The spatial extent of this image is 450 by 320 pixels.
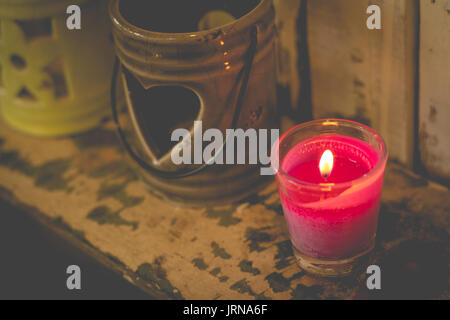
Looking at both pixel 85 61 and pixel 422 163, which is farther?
pixel 85 61

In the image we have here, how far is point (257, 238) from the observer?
2.69ft

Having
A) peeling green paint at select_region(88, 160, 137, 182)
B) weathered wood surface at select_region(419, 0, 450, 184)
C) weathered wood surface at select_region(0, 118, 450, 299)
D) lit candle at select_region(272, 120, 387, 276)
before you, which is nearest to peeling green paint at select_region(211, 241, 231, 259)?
weathered wood surface at select_region(0, 118, 450, 299)

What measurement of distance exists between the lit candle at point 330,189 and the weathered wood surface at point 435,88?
0.14 m

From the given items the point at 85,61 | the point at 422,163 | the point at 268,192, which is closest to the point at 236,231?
the point at 268,192

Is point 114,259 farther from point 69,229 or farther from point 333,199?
point 333,199

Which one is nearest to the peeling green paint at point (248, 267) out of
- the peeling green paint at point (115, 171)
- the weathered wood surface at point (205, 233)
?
the weathered wood surface at point (205, 233)

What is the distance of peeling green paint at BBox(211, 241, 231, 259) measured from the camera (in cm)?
80

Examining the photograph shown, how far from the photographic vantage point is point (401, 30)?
0.76m

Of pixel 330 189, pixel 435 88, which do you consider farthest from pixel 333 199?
pixel 435 88

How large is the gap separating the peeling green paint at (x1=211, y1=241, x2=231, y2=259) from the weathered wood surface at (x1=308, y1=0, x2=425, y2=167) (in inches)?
12.1

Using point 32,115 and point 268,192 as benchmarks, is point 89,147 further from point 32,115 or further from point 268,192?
point 268,192
